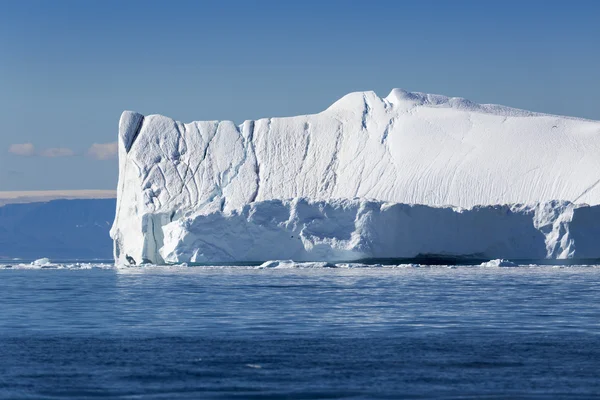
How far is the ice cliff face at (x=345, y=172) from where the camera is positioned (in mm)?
30750

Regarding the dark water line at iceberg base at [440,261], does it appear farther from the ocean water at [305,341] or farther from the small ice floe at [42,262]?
the ocean water at [305,341]

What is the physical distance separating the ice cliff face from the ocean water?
28.5ft

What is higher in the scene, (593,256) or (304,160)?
(304,160)

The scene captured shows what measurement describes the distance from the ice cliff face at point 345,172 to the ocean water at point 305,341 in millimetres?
8700

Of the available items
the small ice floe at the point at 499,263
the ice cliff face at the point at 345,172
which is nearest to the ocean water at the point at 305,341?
the small ice floe at the point at 499,263

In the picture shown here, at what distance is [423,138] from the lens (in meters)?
37.3

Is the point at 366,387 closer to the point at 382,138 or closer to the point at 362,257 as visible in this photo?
the point at 362,257

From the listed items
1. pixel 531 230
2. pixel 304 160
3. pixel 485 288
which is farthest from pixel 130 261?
pixel 485 288

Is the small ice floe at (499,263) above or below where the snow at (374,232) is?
below

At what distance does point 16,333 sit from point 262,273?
1523cm

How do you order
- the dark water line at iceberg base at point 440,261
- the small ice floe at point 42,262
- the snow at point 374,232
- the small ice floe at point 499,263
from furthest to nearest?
the small ice floe at point 42,262 → the dark water line at iceberg base at point 440,261 → the snow at point 374,232 → the small ice floe at point 499,263

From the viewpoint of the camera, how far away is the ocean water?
8.84m

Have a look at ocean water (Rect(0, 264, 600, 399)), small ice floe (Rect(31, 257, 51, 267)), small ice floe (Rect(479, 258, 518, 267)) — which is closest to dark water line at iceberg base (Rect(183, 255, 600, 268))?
small ice floe (Rect(479, 258, 518, 267))

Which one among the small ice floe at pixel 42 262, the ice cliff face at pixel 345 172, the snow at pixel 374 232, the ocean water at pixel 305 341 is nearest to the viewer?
the ocean water at pixel 305 341
